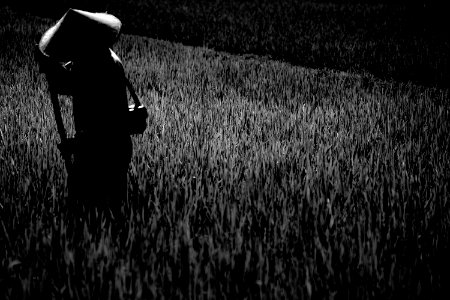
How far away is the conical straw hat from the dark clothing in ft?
0.48

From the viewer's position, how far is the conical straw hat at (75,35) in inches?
47.0

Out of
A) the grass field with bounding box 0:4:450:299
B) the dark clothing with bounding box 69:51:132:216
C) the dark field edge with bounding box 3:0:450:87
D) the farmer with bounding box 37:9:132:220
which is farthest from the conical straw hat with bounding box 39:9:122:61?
the dark field edge with bounding box 3:0:450:87

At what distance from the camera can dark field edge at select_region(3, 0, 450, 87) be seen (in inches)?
269

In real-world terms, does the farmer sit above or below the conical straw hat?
below

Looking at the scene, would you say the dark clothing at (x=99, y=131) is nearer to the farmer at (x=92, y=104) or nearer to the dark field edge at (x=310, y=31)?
the farmer at (x=92, y=104)

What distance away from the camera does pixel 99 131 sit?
1423 millimetres

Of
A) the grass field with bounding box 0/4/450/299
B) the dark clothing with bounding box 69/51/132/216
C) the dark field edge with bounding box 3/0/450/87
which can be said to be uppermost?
the dark field edge with bounding box 3/0/450/87

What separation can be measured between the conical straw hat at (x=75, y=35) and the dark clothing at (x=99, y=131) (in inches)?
5.8

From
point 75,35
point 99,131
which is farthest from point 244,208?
point 75,35

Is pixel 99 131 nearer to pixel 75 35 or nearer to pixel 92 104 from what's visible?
pixel 92 104

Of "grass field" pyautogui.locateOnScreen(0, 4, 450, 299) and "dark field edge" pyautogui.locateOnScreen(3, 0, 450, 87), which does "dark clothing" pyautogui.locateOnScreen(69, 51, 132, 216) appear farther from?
"dark field edge" pyautogui.locateOnScreen(3, 0, 450, 87)

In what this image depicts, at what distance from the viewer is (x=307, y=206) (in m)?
1.65

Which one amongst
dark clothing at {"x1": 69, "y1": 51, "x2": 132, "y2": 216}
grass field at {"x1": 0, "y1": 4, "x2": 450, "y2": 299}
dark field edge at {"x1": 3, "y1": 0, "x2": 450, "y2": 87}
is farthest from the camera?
dark field edge at {"x1": 3, "y1": 0, "x2": 450, "y2": 87}

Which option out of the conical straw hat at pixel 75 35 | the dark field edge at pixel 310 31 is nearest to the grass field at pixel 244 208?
the conical straw hat at pixel 75 35
